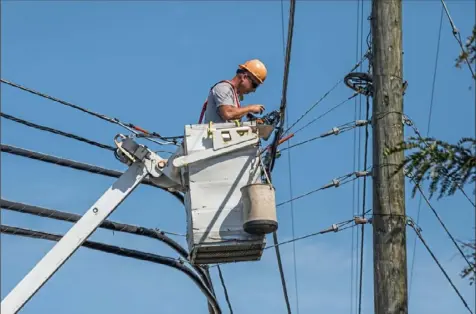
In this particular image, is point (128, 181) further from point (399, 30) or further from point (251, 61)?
point (399, 30)

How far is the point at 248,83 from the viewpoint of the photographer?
11016 mm

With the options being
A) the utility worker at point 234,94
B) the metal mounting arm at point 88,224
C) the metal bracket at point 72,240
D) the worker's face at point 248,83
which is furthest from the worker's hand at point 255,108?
the metal bracket at point 72,240

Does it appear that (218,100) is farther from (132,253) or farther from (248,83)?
(132,253)

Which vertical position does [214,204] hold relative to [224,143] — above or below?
A: below

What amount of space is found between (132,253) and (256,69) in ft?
11.2

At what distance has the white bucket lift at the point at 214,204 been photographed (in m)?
10.0

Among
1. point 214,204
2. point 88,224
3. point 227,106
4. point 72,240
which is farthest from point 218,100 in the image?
point 72,240

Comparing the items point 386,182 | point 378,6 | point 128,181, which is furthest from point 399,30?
point 128,181

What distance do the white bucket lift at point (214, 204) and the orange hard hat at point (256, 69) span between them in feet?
2.47

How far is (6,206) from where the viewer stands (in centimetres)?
1180

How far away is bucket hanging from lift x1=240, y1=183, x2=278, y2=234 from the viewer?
9922 mm

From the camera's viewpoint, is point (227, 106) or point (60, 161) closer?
point (227, 106)

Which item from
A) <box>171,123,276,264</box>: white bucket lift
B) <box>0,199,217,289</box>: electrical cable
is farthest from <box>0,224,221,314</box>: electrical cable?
<box>171,123,276,264</box>: white bucket lift

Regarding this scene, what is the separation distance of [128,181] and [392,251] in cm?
289
